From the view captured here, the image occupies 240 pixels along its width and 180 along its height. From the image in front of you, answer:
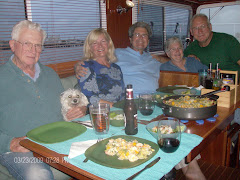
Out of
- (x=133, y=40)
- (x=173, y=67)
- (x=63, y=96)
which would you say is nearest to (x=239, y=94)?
(x=173, y=67)

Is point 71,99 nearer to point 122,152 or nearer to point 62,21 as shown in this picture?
point 122,152

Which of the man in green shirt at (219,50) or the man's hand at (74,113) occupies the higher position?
the man in green shirt at (219,50)

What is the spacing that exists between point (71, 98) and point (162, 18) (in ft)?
12.0

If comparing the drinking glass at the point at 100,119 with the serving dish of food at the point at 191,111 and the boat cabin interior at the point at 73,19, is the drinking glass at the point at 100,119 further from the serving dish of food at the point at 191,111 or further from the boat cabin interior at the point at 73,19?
the boat cabin interior at the point at 73,19

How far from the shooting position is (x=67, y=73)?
9.85 feet

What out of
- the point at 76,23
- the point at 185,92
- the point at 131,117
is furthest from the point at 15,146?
the point at 76,23

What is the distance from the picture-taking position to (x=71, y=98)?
196 cm

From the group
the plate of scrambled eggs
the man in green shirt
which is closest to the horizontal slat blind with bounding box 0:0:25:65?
the plate of scrambled eggs

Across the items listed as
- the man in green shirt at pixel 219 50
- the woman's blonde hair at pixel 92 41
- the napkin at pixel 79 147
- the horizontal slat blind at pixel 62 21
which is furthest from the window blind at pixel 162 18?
the napkin at pixel 79 147

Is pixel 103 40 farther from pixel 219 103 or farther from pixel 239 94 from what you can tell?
pixel 239 94

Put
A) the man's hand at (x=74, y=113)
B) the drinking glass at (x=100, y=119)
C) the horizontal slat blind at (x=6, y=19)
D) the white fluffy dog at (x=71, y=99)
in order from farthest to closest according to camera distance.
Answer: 1. the horizontal slat blind at (x=6, y=19)
2. the white fluffy dog at (x=71, y=99)
3. the man's hand at (x=74, y=113)
4. the drinking glass at (x=100, y=119)

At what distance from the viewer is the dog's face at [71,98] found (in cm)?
190

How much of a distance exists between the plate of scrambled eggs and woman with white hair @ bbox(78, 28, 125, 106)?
0.92m

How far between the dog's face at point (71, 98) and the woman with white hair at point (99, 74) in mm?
94
